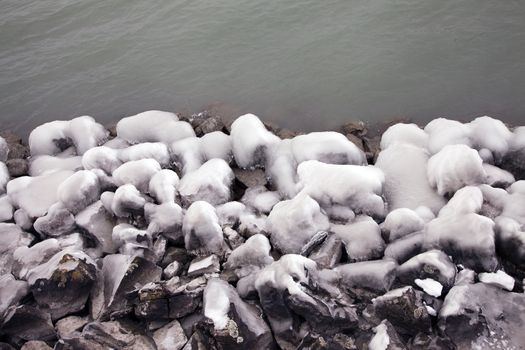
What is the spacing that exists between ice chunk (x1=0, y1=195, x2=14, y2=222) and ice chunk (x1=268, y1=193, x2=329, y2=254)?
401 centimetres

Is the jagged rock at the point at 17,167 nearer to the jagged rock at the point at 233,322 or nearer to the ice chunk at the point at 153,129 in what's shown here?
the ice chunk at the point at 153,129

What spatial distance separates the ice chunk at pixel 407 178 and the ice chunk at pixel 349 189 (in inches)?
12.9

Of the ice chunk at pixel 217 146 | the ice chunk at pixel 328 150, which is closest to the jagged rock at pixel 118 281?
the ice chunk at pixel 217 146

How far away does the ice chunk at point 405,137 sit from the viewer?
758 cm

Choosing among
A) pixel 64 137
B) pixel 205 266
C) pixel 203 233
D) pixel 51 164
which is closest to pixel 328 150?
pixel 203 233

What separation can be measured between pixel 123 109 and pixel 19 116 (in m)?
2.24

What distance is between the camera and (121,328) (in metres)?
5.54

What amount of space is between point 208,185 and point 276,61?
4.44 meters

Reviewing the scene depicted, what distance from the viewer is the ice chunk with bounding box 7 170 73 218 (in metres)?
7.27

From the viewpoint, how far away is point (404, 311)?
5.05m

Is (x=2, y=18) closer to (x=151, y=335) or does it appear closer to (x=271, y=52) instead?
(x=271, y=52)

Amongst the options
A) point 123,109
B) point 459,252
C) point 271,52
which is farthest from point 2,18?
point 459,252

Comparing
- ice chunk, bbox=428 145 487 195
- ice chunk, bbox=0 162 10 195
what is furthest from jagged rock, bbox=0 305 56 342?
ice chunk, bbox=428 145 487 195

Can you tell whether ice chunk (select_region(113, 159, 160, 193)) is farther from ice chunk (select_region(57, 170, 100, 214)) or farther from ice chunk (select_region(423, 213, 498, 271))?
ice chunk (select_region(423, 213, 498, 271))
